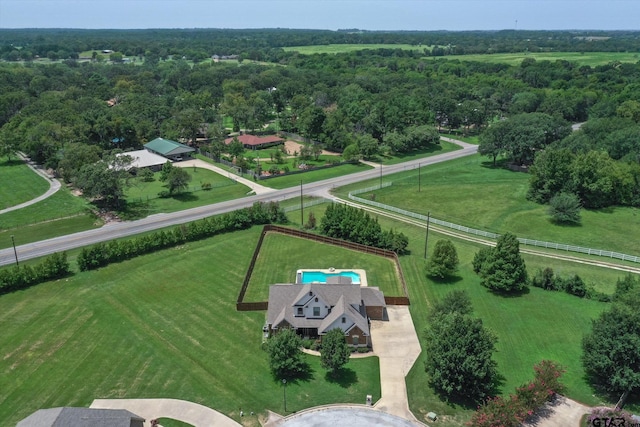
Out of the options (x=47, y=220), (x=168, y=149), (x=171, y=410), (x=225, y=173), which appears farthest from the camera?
(x=168, y=149)

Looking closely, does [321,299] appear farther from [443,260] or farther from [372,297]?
[443,260]

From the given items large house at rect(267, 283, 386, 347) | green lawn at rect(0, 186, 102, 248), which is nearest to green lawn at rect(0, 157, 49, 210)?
green lawn at rect(0, 186, 102, 248)

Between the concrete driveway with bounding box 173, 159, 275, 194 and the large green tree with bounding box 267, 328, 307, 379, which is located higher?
the large green tree with bounding box 267, 328, 307, 379

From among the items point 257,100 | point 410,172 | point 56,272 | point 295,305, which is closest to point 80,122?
point 257,100

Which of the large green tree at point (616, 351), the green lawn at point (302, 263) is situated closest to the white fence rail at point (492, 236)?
the green lawn at point (302, 263)

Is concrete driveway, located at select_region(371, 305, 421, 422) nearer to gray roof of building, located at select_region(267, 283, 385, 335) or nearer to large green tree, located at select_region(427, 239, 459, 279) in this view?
gray roof of building, located at select_region(267, 283, 385, 335)

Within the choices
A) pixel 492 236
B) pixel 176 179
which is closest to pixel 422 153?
pixel 492 236

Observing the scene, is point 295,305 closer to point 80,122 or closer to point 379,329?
point 379,329
